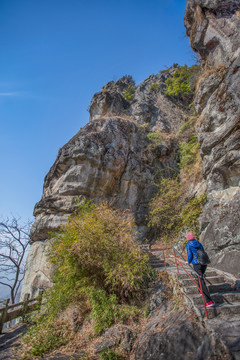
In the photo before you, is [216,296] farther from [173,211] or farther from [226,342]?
[173,211]

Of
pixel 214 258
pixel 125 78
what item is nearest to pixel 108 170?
pixel 214 258

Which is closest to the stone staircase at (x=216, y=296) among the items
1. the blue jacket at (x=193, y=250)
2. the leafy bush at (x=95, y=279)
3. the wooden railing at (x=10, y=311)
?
the blue jacket at (x=193, y=250)

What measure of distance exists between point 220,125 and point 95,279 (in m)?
9.27

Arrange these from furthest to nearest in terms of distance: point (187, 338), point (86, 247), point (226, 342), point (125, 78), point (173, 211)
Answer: point (125, 78) → point (173, 211) → point (86, 247) → point (187, 338) → point (226, 342)

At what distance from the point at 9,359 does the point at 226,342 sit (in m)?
5.21

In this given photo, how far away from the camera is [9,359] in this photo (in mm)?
4559

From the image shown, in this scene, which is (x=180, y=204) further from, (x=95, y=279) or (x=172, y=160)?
(x=95, y=279)

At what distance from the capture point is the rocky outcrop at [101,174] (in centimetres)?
1168

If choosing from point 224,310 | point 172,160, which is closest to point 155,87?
point 172,160

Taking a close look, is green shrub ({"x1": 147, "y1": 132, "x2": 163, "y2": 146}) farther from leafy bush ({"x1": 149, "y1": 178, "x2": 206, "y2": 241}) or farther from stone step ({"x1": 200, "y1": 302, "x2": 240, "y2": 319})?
stone step ({"x1": 200, "y1": 302, "x2": 240, "y2": 319})

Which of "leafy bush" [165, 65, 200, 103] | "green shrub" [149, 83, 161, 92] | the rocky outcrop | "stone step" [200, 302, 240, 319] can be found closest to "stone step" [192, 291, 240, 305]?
"stone step" [200, 302, 240, 319]

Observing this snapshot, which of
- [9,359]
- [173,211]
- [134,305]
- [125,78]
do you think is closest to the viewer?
[9,359]

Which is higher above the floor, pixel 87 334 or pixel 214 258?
pixel 214 258

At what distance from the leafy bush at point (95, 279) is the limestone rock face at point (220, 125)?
377cm
